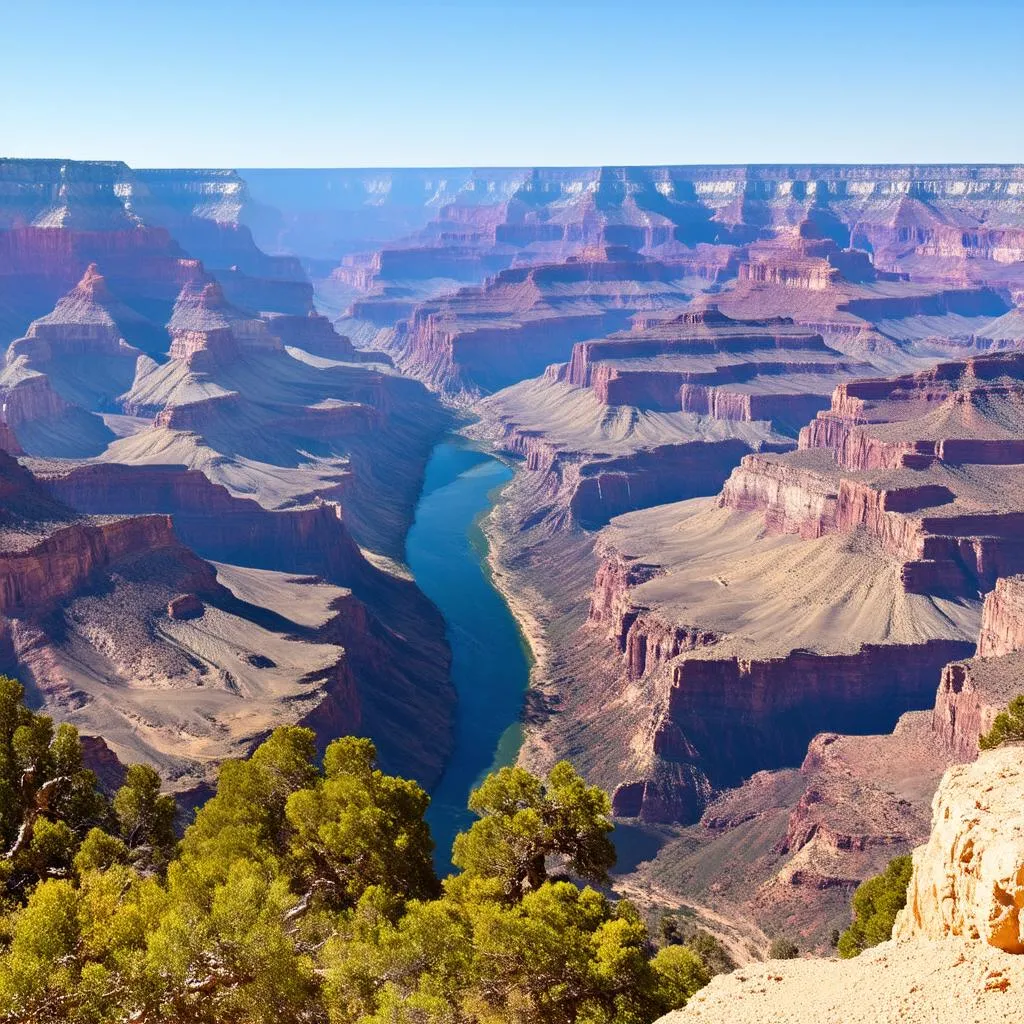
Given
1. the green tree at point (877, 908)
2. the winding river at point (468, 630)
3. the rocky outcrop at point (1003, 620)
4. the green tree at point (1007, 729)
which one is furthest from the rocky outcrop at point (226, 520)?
the green tree at point (1007, 729)

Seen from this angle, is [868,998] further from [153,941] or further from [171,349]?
[171,349]

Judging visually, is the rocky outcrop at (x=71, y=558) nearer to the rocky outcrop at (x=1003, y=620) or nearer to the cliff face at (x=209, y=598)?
the cliff face at (x=209, y=598)

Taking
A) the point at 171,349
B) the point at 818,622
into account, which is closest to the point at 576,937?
the point at 818,622

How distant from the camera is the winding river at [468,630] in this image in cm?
8481

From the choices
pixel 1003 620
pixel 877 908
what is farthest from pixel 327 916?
pixel 1003 620

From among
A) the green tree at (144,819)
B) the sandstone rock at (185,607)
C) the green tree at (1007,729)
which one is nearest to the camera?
the green tree at (144,819)

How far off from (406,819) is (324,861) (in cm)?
270

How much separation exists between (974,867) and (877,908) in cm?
2879

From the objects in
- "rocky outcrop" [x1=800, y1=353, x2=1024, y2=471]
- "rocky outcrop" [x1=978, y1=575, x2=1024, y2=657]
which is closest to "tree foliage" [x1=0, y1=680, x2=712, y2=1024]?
"rocky outcrop" [x1=978, y1=575, x2=1024, y2=657]

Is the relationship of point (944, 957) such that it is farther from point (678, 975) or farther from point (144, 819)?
point (144, 819)

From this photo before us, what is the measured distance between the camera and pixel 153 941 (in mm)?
28875

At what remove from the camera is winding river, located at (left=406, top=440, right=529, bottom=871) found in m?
84.8

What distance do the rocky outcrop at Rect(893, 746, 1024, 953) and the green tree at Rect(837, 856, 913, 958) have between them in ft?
71.3

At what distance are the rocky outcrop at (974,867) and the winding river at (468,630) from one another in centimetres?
4876
